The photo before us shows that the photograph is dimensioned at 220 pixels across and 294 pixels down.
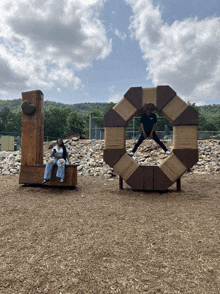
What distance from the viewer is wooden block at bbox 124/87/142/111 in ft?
14.5

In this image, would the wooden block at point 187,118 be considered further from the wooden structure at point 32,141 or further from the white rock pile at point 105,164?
the wooden structure at point 32,141

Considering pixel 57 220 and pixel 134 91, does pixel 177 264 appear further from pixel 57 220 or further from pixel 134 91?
pixel 134 91

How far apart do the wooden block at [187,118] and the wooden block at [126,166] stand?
4.13 feet

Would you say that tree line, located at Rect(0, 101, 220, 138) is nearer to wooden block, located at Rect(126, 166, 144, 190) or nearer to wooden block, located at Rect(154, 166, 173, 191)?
wooden block, located at Rect(126, 166, 144, 190)

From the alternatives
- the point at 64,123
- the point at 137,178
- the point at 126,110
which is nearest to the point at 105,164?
the point at 137,178

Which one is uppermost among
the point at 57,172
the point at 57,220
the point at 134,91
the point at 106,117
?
the point at 134,91

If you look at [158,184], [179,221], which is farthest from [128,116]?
[179,221]

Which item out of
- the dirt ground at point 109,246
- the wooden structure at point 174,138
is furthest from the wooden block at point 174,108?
the dirt ground at point 109,246

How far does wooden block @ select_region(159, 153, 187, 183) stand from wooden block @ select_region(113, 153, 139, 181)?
2.07 ft

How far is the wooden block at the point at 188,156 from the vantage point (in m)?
4.11

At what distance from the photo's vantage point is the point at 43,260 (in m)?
1.73

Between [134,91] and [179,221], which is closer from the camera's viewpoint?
[179,221]

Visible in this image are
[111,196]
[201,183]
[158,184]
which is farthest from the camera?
[201,183]

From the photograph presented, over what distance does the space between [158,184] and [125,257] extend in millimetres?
2621
